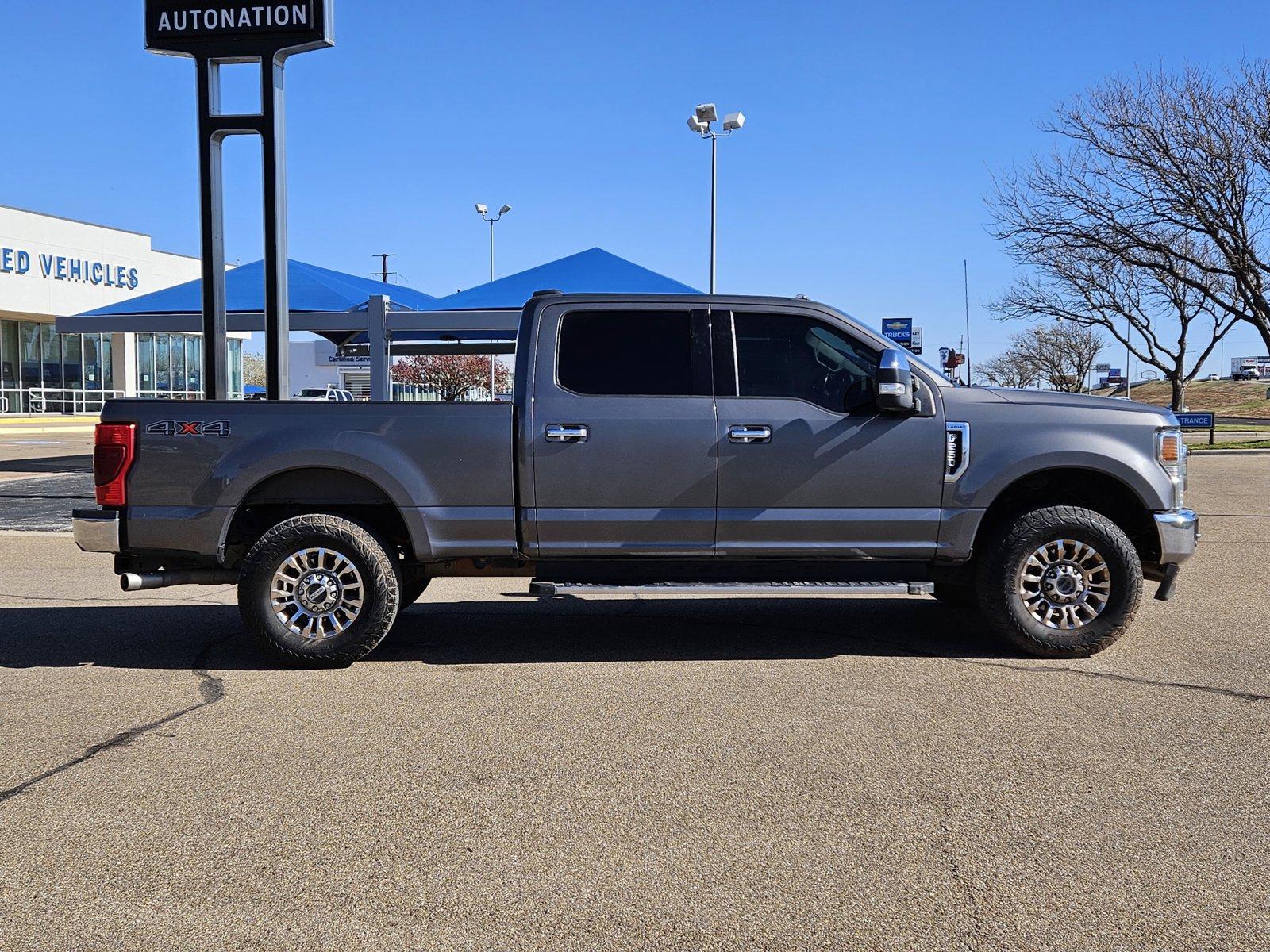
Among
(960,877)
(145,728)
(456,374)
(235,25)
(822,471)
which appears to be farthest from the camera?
(456,374)

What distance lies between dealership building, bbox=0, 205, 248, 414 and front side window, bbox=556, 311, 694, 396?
1630 inches

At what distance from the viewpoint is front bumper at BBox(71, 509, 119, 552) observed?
21.4 feet

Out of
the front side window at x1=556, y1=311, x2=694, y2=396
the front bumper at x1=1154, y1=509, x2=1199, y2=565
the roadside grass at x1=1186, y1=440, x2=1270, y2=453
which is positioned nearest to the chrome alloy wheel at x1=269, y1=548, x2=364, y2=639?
the front side window at x1=556, y1=311, x2=694, y2=396

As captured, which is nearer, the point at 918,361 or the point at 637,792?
the point at 637,792

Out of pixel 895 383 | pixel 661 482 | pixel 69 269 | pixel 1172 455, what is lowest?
pixel 661 482

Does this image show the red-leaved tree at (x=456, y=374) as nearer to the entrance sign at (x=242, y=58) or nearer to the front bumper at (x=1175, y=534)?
the entrance sign at (x=242, y=58)

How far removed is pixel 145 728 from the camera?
5.38 meters

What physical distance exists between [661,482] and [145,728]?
2.98 m

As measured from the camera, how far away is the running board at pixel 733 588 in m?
6.52

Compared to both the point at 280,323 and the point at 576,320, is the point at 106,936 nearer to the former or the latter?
the point at 576,320

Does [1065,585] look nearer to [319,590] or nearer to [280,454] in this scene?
[319,590]

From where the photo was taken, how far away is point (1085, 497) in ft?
23.5

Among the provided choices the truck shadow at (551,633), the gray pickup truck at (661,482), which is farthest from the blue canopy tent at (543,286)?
the gray pickup truck at (661,482)

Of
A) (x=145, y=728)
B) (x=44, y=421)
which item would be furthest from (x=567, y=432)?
(x=44, y=421)
